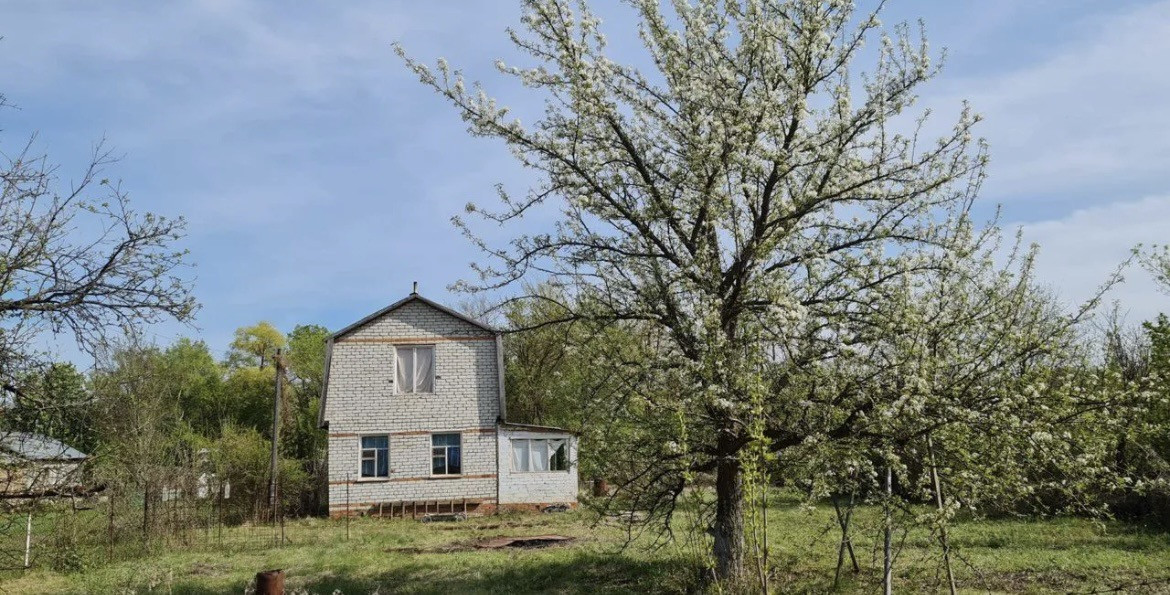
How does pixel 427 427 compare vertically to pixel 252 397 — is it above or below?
below

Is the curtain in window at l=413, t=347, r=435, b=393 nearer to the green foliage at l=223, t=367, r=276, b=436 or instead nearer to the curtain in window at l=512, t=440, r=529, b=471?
the curtain in window at l=512, t=440, r=529, b=471

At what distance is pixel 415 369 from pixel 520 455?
14.4 feet

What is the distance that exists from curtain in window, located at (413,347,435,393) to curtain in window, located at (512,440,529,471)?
3.23m

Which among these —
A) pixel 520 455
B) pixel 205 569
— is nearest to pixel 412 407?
pixel 520 455

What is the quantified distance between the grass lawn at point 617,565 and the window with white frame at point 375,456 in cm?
815

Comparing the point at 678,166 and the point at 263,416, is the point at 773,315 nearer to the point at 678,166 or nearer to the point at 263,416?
the point at 678,166

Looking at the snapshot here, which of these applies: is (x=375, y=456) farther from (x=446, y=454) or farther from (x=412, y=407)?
(x=446, y=454)

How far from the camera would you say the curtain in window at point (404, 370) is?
94.8ft

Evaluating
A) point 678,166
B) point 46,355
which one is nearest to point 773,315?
point 678,166

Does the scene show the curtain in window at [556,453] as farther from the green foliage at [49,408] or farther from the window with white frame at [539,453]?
the green foliage at [49,408]

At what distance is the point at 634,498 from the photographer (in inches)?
490

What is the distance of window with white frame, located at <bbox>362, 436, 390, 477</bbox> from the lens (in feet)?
92.6

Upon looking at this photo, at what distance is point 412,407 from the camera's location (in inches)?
1129

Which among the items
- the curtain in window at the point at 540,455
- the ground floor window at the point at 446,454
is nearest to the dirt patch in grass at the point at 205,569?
the ground floor window at the point at 446,454
